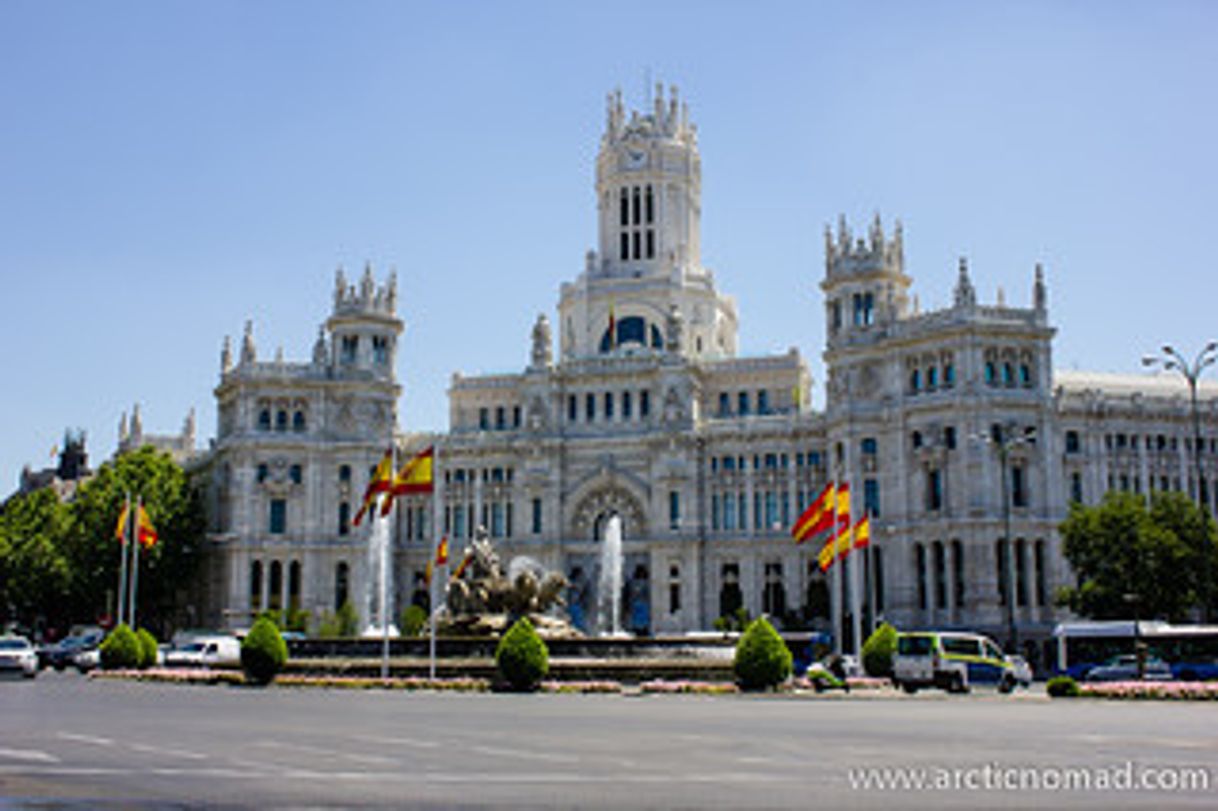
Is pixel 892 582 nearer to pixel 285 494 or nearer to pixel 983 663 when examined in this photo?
pixel 983 663

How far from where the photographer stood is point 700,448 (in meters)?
97.9

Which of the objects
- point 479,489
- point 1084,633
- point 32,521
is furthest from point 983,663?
point 32,521

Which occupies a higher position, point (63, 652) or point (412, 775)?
point (412, 775)

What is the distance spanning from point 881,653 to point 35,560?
7540cm

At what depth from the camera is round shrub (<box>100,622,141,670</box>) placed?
52281mm

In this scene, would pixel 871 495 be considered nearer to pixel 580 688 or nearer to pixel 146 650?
pixel 580 688

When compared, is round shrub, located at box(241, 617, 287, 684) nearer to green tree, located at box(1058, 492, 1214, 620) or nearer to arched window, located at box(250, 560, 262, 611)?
green tree, located at box(1058, 492, 1214, 620)

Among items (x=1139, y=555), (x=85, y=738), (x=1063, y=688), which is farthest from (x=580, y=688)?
(x=1139, y=555)

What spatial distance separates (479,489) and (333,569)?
12.7m

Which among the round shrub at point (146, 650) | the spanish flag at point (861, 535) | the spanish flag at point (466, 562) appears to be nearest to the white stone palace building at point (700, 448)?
the spanish flag at point (861, 535)

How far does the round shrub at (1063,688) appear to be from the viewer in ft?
135

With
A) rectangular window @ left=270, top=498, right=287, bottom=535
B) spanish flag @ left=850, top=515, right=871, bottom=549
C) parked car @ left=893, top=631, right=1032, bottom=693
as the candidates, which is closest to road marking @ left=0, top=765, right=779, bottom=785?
parked car @ left=893, top=631, right=1032, bottom=693

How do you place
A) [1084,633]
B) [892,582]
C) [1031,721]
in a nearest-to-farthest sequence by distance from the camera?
[1031,721] → [1084,633] → [892,582]

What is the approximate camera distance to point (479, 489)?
10175 cm
